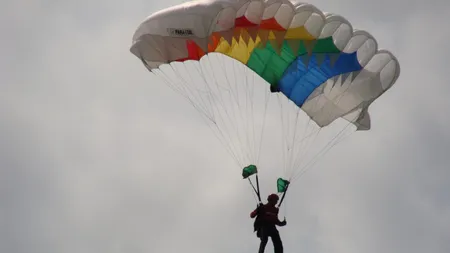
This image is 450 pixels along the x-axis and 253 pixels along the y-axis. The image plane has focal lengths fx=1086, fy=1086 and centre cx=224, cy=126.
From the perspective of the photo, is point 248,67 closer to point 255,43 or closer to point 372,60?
point 255,43

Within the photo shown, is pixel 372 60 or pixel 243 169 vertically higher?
pixel 372 60

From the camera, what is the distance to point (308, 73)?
100 feet

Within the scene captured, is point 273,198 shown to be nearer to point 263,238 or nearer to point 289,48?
point 263,238

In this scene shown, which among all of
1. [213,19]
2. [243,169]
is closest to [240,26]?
[213,19]

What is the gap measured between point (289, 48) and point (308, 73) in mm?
1074

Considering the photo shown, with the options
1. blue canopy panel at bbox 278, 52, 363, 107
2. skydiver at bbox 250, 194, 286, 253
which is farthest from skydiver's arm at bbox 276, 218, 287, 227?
blue canopy panel at bbox 278, 52, 363, 107

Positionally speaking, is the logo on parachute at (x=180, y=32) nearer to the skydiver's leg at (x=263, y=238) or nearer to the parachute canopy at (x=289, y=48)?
the parachute canopy at (x=289, y=48)

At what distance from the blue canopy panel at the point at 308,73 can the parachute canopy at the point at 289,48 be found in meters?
0.03

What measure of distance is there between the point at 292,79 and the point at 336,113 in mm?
1582

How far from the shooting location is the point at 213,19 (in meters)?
28.0

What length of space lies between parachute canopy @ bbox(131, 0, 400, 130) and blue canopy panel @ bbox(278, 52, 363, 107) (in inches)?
1.1

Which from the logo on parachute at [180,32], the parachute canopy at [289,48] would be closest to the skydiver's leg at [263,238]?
the parachute canopy at [289,48]

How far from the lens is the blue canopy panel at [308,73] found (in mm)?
29844

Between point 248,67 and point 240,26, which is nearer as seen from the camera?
point 240,26
